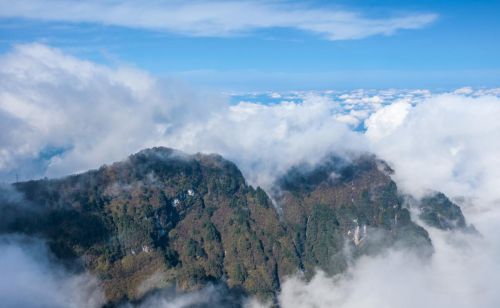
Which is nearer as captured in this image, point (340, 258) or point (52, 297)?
point (52, 297)

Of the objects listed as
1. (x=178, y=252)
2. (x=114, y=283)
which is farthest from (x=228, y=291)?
(x=114, y=283)

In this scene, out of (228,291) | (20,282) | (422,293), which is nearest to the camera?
(20,282)

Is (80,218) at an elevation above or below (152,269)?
above

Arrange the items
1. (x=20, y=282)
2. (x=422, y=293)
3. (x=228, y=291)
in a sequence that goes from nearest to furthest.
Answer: (x=20, y=282)
(x=422, y=293)
(x=228, y=291)

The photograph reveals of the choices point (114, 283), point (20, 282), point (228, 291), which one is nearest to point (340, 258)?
point (228, 291)

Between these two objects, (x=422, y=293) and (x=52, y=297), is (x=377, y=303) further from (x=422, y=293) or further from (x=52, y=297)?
(x=52, y=297)

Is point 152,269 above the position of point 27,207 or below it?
below

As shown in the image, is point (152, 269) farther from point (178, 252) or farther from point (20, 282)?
point (20, 282)

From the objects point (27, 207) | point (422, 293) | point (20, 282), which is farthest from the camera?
point (27, 207)

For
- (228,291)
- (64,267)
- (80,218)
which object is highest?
(80,218)
